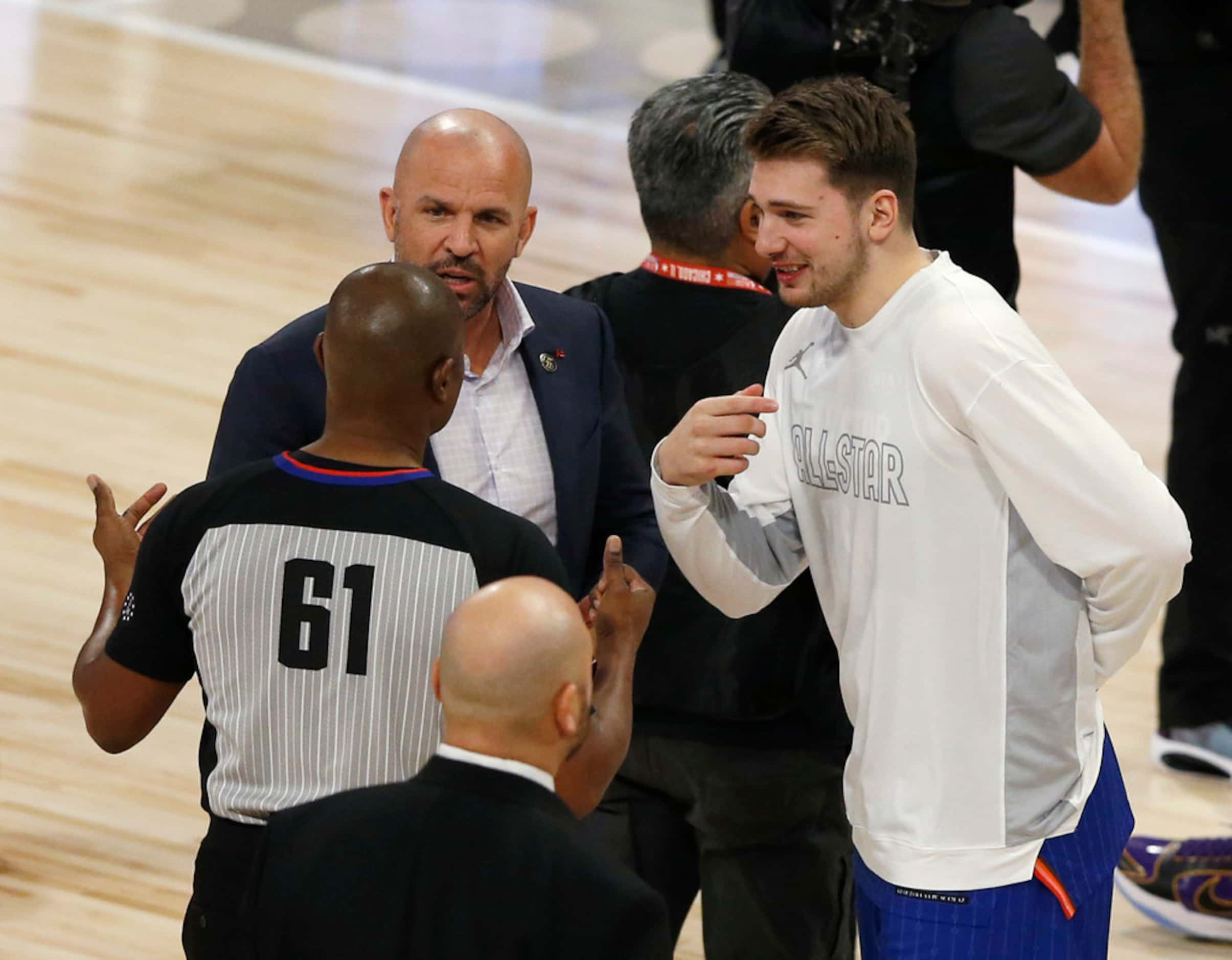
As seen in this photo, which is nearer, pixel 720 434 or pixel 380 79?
pixel 720 434

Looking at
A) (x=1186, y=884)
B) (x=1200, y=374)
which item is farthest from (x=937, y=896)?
(x=1200, y=374)

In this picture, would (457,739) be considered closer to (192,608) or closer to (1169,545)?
(192,608)

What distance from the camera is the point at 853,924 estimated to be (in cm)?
315

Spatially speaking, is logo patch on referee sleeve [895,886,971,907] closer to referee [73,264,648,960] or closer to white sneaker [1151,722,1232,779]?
referee [73,264,648,960]

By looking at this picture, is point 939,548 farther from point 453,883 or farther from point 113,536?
point 113,536

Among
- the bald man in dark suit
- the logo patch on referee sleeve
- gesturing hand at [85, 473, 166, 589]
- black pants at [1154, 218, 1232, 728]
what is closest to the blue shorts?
the logo patch on referee sleeve

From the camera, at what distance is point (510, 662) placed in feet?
6.17

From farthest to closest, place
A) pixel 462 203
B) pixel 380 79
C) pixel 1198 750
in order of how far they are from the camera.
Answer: pixel 380 79, pixel 1198 750, pixel 462 203

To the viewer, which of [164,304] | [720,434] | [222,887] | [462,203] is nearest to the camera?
[222,887]

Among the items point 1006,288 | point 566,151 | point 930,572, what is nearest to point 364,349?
point 930,572

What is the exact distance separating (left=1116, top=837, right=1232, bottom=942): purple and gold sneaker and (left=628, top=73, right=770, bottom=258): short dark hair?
1.67 meters

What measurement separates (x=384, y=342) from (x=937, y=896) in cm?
98

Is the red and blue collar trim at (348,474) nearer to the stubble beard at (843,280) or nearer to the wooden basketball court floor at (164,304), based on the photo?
the stubble beard at (843,280)

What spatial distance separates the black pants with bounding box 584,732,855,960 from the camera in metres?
2.99
